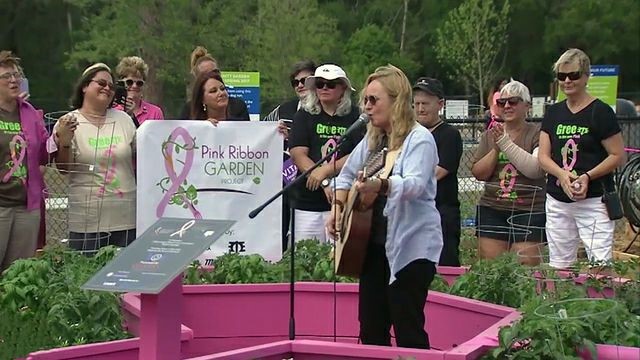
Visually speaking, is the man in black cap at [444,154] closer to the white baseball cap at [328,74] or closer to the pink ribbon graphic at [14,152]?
the white baseball cap at [328,74]

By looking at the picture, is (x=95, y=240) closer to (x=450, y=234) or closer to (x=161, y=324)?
(x=450, y=234)

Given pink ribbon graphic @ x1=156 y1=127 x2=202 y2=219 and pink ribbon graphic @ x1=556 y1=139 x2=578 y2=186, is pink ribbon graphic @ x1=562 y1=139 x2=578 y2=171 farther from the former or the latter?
pink ribbon graphic @ x1=156 y1=127 x2=202 y2=219

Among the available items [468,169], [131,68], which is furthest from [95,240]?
[468,169]

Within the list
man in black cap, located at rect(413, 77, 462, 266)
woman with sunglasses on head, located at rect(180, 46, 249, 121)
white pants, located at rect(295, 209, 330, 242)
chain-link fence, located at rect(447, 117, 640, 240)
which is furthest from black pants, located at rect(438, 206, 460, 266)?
woman with sunglasses on head, located at rect(180, 46, 249, 121)

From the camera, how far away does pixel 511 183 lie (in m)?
6.98

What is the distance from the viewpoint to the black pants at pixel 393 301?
462cm

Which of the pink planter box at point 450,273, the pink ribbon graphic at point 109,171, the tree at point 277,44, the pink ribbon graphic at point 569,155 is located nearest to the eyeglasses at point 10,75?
the pink ribbon graphic at point 109,171

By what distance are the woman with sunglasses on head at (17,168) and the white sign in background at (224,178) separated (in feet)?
2.77

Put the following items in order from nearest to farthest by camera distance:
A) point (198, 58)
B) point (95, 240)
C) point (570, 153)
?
1. point (570, 153)
2. point (95, 240)
3. point (198, 58)

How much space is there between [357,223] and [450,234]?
2.05 m

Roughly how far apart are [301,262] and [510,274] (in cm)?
138

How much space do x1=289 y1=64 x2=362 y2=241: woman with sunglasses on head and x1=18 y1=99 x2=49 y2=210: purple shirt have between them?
1.74 metres

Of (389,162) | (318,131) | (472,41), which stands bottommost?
(389,162)

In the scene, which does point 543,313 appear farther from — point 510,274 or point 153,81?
point 153,81
